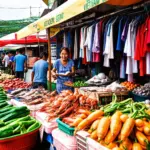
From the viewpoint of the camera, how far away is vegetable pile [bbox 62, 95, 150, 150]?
301 cm

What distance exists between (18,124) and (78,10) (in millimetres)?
2245

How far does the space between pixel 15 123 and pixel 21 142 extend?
1.41 ft

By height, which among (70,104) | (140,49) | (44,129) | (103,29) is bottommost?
(44,129)

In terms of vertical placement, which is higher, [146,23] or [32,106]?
[146,23]

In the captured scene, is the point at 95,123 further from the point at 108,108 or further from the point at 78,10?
the point at 78,10

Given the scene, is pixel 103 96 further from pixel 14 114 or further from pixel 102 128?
pixel 102 128

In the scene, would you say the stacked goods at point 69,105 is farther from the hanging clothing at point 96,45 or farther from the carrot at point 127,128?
the hanging clothing at point 96,45

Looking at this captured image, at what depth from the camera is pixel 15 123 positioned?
4.55 metres

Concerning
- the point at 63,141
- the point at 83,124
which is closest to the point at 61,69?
the point at 63,141

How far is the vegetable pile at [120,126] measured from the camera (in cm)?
301

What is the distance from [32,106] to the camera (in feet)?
18.7

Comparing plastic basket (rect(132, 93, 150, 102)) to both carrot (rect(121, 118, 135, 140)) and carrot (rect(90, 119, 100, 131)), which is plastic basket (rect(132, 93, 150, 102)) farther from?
carrot (rect(121, 118, 135, 140))

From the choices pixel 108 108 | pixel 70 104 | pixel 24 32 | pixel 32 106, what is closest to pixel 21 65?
pixel 24 32

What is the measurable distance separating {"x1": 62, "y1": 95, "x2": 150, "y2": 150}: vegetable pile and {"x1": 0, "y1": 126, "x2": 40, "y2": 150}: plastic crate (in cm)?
100
